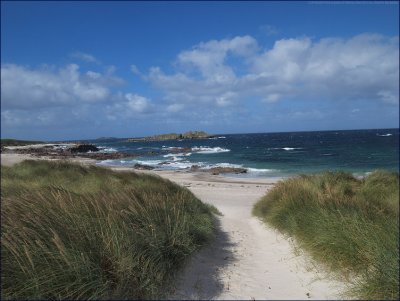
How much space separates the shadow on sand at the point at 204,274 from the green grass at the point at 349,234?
5.49 ft

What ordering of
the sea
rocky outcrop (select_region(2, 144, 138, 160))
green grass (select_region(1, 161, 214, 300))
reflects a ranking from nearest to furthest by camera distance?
green grass (select_region(1, 161, 214, 300)), the sea, rocky outcrop (select_region(2, 144, 138, 160))

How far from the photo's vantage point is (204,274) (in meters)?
5.95

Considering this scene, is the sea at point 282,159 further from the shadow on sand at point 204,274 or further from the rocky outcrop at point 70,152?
the shadow on sand at point 204,274

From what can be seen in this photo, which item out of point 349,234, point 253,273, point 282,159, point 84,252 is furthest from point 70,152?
point 349,234

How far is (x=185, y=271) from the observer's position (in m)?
5.88

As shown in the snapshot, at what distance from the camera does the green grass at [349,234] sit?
484 centimetres

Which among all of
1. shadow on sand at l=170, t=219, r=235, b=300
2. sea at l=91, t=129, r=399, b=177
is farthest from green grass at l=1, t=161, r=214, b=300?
sea at l=91, t=129, r=399, b=177

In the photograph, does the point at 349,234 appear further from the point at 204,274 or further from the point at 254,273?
the point at 204,274

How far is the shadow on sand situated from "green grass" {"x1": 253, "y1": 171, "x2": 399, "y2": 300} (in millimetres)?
1674

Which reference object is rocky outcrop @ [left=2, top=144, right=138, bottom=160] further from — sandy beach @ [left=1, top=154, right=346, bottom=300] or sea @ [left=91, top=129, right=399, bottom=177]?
sandy beach @ [left=1, top=154, right=346, bottom=300]

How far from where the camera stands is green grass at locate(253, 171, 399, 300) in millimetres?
4840

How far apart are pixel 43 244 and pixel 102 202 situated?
7.57 feet

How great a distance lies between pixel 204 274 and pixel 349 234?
8.29 feet

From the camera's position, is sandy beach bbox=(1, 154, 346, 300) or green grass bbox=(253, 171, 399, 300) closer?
green grass bbox=(253, 171, 399, 300)
